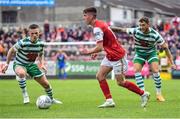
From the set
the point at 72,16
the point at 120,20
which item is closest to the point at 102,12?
the point at 120,20

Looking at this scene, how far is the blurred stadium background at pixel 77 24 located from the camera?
3828cm

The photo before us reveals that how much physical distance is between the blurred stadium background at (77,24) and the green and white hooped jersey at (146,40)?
18.0 meters

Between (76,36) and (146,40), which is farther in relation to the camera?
(76,36)

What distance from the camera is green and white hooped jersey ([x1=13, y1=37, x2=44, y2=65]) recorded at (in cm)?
1669

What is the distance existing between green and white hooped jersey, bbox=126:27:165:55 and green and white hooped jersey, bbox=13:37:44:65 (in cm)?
252

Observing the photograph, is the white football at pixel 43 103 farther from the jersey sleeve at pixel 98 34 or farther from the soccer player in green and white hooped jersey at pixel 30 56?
the jersey sleeve at pixel 98 34

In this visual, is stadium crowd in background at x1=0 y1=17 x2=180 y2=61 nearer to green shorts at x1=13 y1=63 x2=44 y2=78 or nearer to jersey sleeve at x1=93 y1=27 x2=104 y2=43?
green shorts at x1=13 y1=63 x2=44 y2=78

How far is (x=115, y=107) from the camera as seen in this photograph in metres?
15.4

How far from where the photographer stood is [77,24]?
48156 millimetres

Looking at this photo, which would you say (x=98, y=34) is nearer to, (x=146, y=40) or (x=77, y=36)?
(x=146, y=40)

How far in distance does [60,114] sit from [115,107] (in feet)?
7.20

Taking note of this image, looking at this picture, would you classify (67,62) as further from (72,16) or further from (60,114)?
(60,114)

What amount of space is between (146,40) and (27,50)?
3344 millimetres

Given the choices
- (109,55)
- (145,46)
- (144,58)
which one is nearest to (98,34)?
(109,55)
